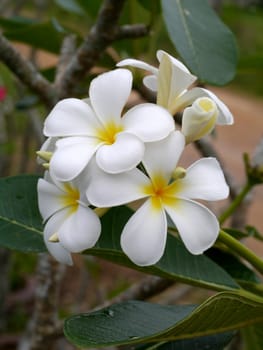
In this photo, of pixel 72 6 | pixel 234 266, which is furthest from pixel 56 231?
pixel 72 6

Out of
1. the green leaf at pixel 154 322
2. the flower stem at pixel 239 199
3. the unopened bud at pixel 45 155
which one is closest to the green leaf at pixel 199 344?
the green leaf at pixel 154 322

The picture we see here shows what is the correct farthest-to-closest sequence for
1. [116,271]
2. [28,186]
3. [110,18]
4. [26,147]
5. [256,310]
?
[116,271]
[26,147]
[110,18]
[28,186]
[256,310]

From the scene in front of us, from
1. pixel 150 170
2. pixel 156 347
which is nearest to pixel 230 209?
pixel 156 347

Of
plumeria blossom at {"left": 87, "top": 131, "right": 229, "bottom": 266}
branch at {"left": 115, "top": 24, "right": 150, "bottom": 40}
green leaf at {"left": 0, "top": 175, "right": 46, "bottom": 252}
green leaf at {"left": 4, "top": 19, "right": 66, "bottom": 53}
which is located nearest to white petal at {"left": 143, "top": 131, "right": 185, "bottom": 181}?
plumeria blossom at {"left": 87, "top": 131, "right": 229, "bottom": 266}

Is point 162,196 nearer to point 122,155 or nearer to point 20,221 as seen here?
point 122,155

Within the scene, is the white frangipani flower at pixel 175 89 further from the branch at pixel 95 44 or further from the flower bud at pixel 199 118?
the branch at pixel 95 44

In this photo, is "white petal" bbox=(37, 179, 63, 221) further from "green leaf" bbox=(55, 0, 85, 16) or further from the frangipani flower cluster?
"green leaf" bbox=(55, 0, 85, 16)

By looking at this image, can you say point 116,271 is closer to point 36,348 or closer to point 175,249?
point 36,348
